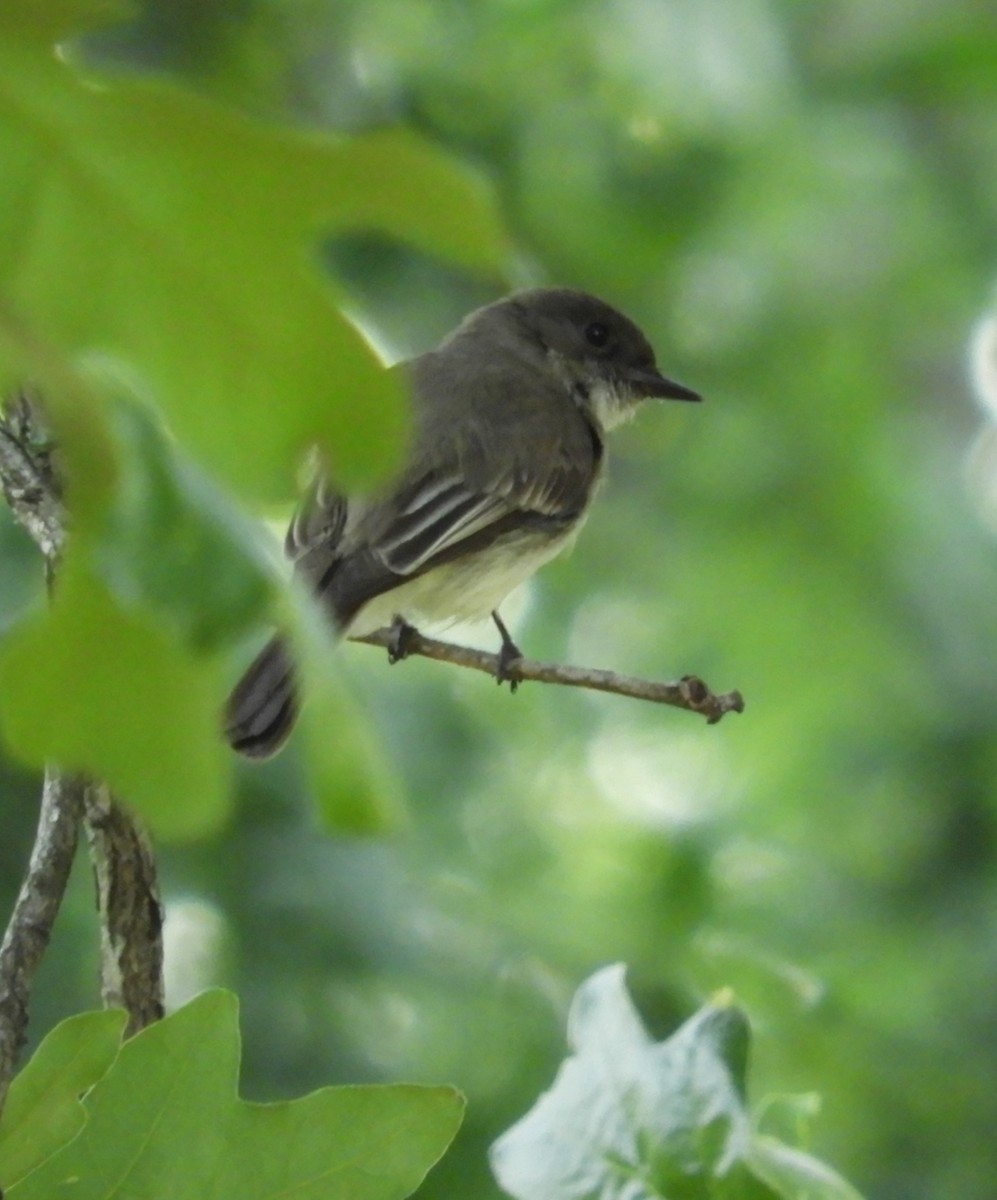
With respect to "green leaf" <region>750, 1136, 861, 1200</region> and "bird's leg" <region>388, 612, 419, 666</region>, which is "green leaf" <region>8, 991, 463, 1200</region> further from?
"bird's leg" <region>388, 612, 419, 666</region>

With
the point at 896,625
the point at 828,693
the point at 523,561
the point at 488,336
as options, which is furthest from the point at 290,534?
the point at 896,625

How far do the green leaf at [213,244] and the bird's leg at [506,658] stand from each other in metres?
1.33

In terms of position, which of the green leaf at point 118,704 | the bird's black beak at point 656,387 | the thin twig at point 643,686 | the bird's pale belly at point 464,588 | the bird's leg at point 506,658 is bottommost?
the green leaf at point 118,704

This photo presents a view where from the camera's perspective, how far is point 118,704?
0.47 m

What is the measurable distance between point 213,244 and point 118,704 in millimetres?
140

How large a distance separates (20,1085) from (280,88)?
385cm

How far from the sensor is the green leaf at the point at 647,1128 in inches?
50.6

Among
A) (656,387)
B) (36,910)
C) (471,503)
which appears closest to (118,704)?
(36,910)

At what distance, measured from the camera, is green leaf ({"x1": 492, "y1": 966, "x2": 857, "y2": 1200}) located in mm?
1286

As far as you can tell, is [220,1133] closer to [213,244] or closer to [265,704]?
[265,704]

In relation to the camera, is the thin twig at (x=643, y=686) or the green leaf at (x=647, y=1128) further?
the thin twig at (x=643, y=686)

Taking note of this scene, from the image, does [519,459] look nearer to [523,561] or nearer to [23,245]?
[523,561]

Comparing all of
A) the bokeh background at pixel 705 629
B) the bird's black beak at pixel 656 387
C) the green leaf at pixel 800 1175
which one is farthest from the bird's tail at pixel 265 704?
the bird's black beak at pixel 656 387

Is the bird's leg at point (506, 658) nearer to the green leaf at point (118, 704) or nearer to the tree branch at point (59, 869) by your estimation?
the tree branch at point (59, 869)
